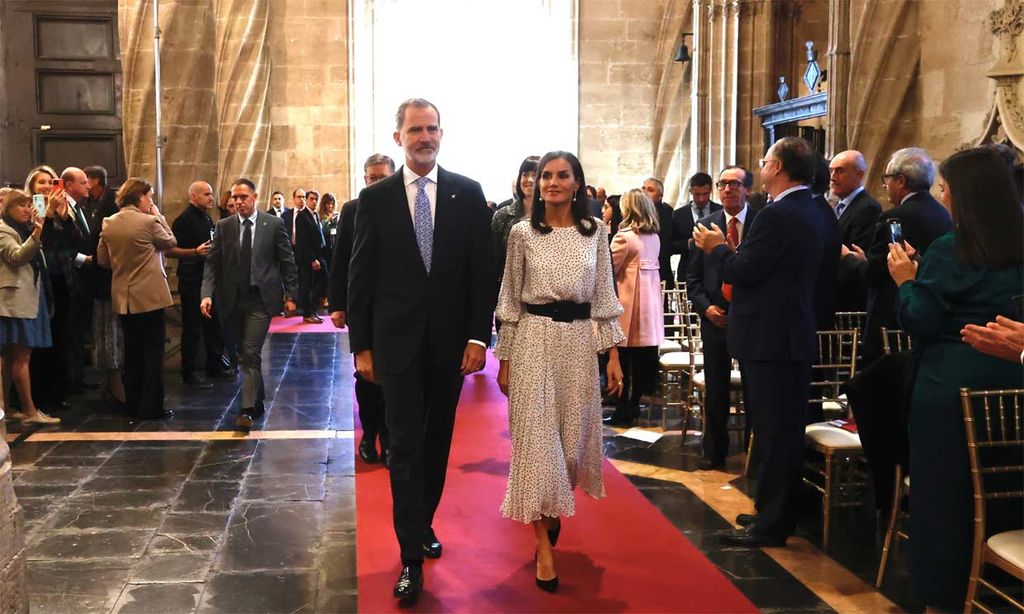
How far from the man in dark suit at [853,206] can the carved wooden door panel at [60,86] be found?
28.4 ft

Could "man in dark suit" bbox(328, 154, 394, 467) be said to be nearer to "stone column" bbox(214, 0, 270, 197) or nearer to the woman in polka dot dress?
the woman in polka dot dress

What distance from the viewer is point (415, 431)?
3.83 metres

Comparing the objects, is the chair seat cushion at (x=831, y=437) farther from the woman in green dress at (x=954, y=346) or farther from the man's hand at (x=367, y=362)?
the man's hand at (x=367, y=362)

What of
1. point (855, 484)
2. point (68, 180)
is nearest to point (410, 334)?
point (855, 484)

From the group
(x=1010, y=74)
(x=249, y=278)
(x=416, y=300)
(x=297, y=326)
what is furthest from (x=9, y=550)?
(x=297, y=326)

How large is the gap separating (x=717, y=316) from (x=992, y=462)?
2.21 m

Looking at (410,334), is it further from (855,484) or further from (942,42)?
(942,42)

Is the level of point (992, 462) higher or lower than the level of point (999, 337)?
lower

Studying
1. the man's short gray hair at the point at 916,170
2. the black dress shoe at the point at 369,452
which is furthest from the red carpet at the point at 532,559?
the man's short gray hair at the point at 916,170

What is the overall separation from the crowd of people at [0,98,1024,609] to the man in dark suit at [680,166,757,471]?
14 millimetres

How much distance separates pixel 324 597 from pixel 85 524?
5.39 ft

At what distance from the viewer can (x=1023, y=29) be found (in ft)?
21.4

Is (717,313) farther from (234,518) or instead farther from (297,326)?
(297,326)

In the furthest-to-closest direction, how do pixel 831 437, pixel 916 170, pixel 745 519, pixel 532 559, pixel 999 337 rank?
pixel 916 170 → pixel 745 519 → pixel 831 437 → pixel 532 559 → pixel 999 337
